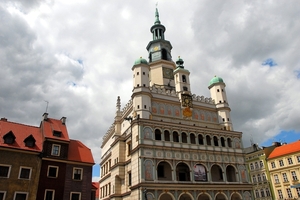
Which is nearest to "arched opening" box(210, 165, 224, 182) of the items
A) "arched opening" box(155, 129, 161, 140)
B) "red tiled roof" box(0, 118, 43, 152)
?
"arched opening" box(155, 129, 161, 140)

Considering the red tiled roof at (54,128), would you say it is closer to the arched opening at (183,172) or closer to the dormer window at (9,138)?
the dormer window at (9,138)

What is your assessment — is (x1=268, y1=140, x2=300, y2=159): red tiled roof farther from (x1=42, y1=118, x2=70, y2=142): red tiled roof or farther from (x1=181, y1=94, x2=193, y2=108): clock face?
(x1=42, y1=118, x2=70, y2=142): red tiled roof

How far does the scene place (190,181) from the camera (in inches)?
1495

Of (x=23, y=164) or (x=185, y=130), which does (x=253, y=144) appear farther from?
(x=23, y=164)

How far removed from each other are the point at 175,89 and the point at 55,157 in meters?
27.8

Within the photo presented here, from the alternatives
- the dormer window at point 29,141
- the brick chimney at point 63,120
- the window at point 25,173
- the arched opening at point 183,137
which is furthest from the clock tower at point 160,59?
the window at point 25,173

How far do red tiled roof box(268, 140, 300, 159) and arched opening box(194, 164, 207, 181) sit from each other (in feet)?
87.6

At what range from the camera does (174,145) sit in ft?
129

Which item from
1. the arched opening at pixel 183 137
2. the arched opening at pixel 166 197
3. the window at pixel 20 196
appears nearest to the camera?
the window at pixel 20 196

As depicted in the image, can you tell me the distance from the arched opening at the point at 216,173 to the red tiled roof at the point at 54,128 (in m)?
24.8

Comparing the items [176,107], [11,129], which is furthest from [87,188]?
[176,107]

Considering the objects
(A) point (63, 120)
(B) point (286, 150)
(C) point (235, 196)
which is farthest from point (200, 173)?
(B) point (286, 150)

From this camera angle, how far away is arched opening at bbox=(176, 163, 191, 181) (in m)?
40.1

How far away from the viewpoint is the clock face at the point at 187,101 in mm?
47416
